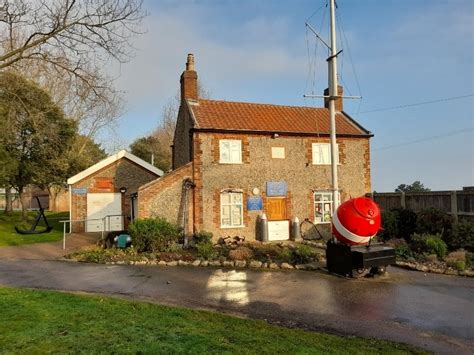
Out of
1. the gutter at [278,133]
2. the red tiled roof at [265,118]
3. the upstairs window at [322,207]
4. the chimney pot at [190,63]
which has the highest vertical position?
the chimney pot at [190,63]

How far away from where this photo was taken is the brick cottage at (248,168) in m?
18.6

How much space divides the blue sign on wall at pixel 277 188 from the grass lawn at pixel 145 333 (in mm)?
12538

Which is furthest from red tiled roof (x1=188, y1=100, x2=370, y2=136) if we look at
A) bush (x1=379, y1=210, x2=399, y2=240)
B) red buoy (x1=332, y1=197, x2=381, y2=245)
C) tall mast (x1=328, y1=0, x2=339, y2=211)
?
red buoy (x1=332, y1=197, x2=381, y2=245)

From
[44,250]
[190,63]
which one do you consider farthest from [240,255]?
[190,63]

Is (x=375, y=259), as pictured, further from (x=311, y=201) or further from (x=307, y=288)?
(x=311, y=201)

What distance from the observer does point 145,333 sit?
5984 millimetres

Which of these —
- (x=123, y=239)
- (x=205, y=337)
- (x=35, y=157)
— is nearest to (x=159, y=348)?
(x=205, y=337)

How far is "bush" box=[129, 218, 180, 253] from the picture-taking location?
51.7ft

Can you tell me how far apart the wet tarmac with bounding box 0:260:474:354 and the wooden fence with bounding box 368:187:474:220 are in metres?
5.43

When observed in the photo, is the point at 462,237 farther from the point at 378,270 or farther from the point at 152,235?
the point at 152,235

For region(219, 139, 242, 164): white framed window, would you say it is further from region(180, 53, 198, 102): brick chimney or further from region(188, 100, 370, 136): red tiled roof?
region(180, 53, 198, 102): brick chimney

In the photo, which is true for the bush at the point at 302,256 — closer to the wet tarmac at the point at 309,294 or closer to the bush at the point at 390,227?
the wet tarmac at the point at 309,294

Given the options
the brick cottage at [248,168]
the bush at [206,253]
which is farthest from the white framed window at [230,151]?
the bush at [206,253]

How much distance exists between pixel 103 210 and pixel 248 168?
36.3 feet
